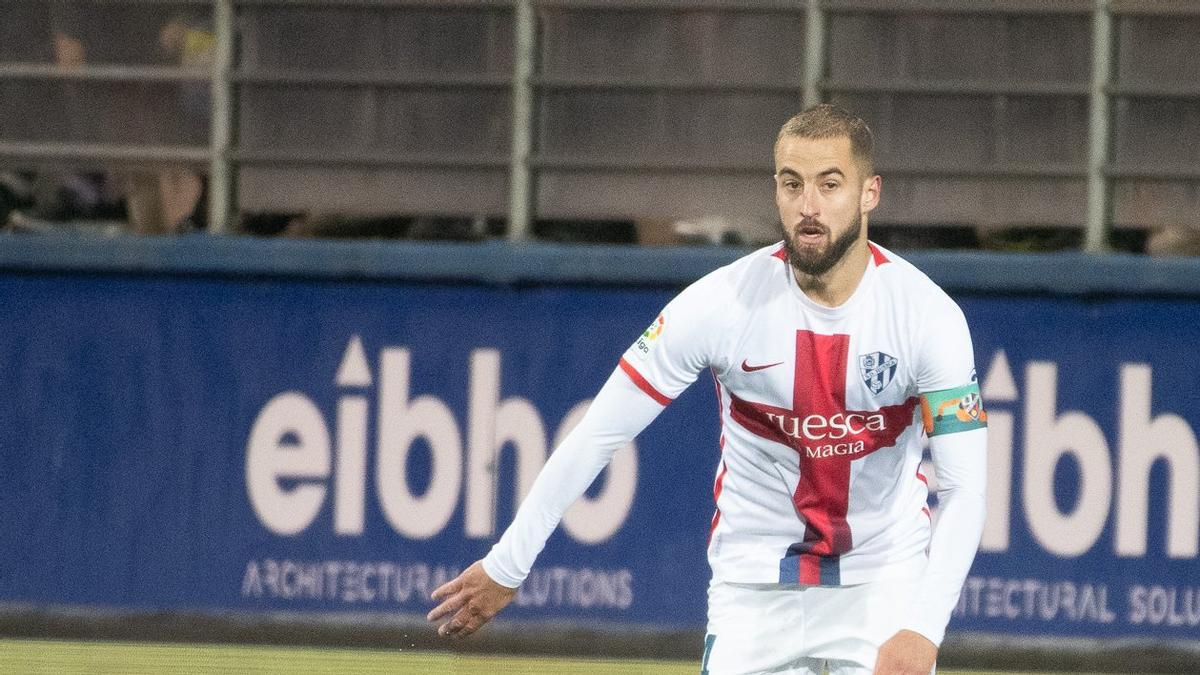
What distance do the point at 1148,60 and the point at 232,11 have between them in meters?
4.00

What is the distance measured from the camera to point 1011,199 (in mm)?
8367

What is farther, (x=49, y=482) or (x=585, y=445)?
(x=49, y=482)

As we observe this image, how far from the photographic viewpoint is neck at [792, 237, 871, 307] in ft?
15.1

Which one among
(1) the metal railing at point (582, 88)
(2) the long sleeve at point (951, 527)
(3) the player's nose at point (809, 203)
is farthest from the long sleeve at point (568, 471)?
(1) the metal railing at point (582, 88)

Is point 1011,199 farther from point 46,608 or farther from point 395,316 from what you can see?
point 46,608

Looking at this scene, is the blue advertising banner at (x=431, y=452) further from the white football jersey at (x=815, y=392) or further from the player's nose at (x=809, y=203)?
the player's nose at (x=809, y=203)

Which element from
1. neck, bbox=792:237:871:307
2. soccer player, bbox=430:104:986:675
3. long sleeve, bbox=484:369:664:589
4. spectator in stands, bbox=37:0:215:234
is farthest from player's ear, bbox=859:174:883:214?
spectator in stands, bbox=37:0:215:234

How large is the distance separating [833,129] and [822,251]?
0.28 meters

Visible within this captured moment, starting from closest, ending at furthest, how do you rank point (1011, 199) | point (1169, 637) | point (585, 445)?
point (585, 445) → point (1169, 637) → point (1011, 199)

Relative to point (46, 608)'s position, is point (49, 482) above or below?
above

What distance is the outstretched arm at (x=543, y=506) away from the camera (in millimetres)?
4523

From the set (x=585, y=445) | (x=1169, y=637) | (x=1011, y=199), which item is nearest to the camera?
(x=585, y=445)

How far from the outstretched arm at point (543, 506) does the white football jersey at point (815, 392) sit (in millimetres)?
77

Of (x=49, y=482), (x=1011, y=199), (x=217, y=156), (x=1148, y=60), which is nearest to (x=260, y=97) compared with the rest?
(x=217, y=156)
